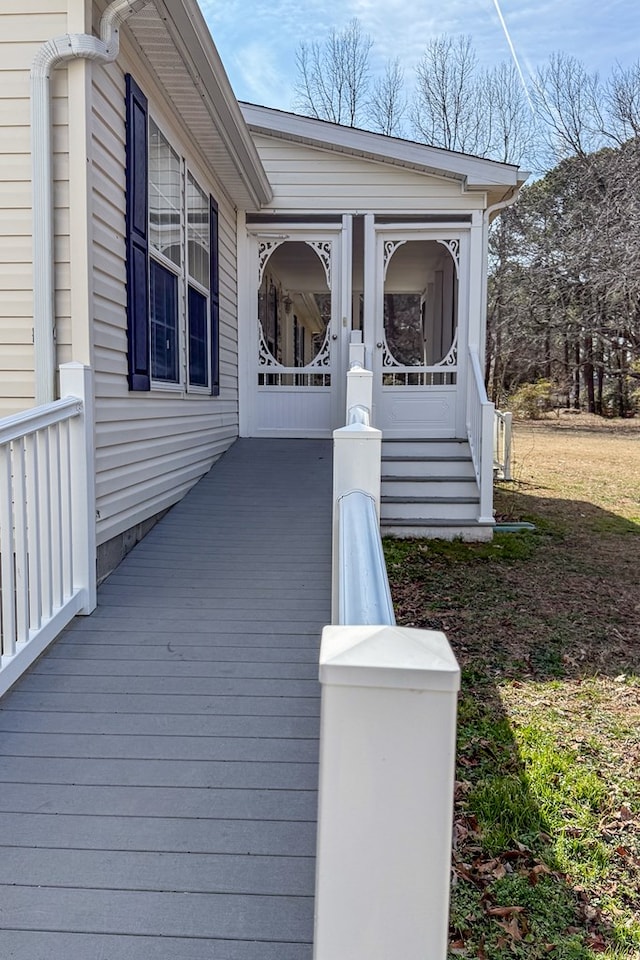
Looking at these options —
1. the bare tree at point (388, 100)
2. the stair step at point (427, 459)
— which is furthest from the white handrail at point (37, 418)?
the bare tree at point (388, 100)

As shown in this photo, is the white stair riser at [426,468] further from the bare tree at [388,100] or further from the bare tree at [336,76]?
the bare tree at [388,100]

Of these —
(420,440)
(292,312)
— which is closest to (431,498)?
(420,440)

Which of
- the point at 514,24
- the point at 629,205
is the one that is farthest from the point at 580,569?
the point at 514,24

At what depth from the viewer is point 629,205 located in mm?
19703

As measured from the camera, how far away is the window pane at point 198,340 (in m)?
5.85

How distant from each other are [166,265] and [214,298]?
4.74ft

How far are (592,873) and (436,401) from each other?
20.0ft

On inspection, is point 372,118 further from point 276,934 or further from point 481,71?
point 276,934

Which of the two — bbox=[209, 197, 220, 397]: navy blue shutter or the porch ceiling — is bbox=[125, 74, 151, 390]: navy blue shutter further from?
bbox=[209, 197, 220, 397]: navy blue shutter

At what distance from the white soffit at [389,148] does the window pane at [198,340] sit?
8.06 ft

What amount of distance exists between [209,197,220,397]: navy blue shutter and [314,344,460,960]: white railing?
5784 millimetres

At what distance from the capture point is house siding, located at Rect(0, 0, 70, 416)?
Result: 142 inches

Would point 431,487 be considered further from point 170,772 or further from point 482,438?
point 170,772

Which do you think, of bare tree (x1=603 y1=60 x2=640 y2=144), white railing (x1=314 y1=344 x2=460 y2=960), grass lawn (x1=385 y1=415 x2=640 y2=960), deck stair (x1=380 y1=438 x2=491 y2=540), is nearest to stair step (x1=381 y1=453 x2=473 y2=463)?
deck stair (x1=380 y1=438 x2=491 y2=540)
